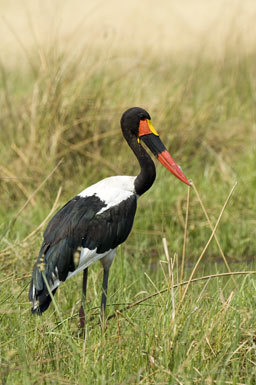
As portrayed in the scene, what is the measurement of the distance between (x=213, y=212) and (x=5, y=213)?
152 cm

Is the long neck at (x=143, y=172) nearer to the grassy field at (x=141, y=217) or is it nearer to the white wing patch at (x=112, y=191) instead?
the white wing patch at (x=112, y=191)

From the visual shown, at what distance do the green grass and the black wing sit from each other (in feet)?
0.52

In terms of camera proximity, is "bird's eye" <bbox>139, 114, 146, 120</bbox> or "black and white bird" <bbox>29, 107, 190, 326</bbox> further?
"bird's eye" <bbox>139, 114, 146, 120</bbox>

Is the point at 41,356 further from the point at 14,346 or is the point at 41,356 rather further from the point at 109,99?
the point at 109,99

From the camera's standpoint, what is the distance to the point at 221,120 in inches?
291

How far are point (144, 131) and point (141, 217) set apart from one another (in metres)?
1.48

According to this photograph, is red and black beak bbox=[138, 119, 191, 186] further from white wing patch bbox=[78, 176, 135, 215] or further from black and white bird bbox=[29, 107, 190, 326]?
white wing patch bbox=[78, 176, 135, 215]

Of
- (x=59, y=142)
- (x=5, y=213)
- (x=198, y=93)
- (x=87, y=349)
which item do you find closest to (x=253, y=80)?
(x=198, y=93)

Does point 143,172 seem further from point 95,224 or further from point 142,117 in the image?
point 95,224

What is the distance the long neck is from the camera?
429cm

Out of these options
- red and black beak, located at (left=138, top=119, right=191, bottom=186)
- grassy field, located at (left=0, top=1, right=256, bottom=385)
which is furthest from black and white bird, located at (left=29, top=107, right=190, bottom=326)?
grassy field, located at (left=0, top=1, right=256, bottom=385)

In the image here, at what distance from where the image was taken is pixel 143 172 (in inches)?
170

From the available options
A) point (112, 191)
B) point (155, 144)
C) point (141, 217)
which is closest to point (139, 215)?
point (141, 217)

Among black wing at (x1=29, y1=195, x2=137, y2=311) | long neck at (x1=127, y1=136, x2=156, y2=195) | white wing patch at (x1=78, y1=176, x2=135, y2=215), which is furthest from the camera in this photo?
long neck at (x1=127, y1=136, x2=156, y2=195)
